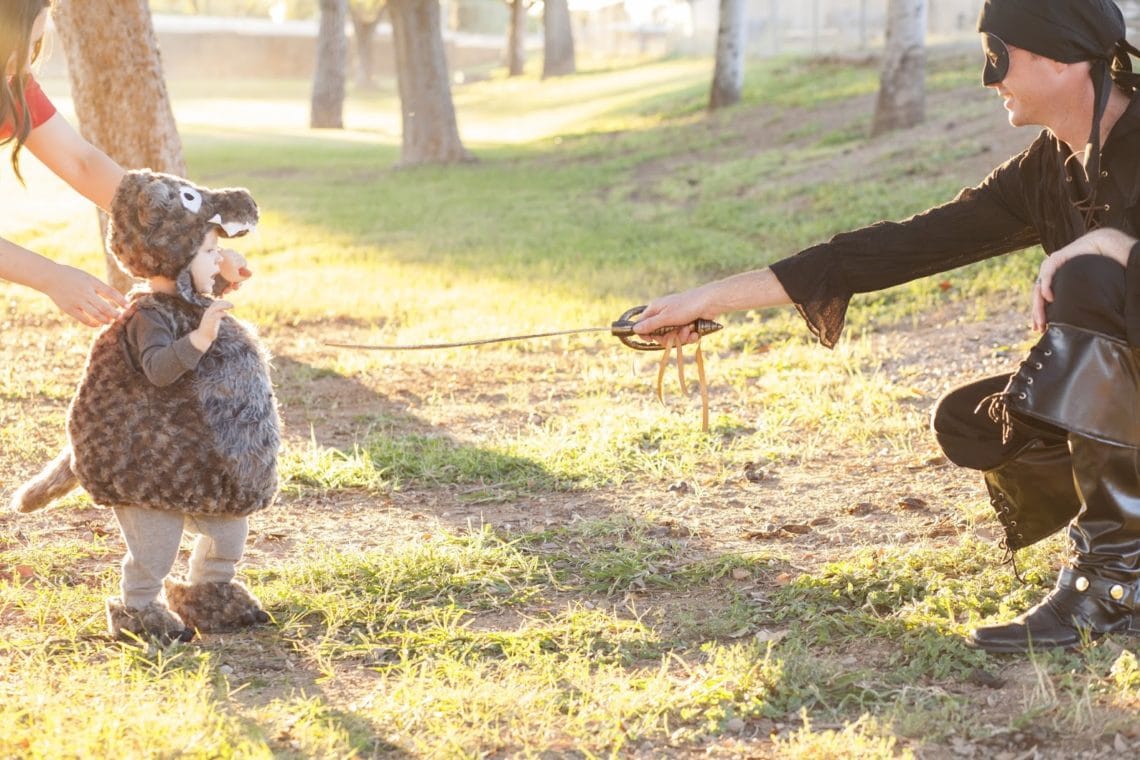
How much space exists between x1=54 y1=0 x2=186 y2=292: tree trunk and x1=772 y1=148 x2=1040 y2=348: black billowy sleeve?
213 inches

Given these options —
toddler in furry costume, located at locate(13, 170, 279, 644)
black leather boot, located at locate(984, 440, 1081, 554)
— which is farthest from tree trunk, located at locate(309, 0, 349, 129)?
black leather boot, located at locate(984, 440, 1081, 554)

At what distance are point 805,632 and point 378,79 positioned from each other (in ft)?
184

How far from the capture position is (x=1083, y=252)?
3.67 meters

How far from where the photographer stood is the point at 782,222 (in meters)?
13.0

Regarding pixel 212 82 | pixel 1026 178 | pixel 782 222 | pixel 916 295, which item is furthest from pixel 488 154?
pixel 212 82

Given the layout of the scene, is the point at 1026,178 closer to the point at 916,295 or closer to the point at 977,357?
the point at 977,357

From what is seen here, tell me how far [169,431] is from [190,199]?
69 cm

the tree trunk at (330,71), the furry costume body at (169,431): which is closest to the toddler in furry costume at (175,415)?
the furry costume body at (169,431)

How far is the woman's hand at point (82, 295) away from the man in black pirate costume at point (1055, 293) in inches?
61.7

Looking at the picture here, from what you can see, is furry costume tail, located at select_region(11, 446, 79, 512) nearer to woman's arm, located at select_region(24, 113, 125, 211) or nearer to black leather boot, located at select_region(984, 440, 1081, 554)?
woman's arm, located at select_region(24, 113, 125, 211)

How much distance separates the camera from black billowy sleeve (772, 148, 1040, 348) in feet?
13.8

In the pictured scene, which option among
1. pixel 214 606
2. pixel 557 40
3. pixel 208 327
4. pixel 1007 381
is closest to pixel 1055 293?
pixel 1007 381

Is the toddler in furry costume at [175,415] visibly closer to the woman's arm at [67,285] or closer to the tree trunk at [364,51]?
the woman's arm at [67,285]

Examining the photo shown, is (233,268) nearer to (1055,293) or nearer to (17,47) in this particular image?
(17,47)
